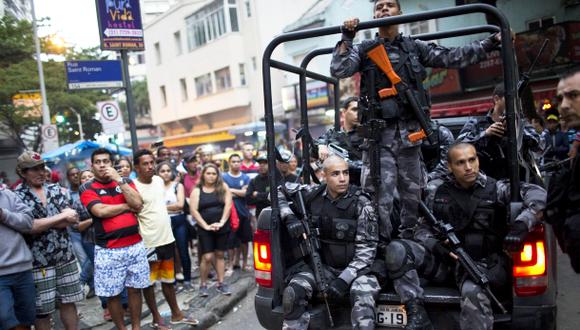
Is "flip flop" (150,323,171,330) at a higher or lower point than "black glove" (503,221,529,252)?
lower

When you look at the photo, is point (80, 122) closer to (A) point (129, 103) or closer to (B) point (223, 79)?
(B) point (223, 79)

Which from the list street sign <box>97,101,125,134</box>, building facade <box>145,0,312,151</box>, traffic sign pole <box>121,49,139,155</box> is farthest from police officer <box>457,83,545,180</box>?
building facade <box>145,0,312,151</box>

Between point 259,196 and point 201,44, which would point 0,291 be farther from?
point 201,44

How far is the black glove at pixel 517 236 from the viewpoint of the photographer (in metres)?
2.64

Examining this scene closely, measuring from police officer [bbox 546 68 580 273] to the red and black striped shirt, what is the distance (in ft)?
11.5

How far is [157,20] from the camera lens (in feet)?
117

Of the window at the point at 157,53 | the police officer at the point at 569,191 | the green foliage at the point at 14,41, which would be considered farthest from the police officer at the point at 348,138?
the window at the point at 157,53

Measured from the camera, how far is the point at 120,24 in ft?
21.6

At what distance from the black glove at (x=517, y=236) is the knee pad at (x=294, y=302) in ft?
4.26

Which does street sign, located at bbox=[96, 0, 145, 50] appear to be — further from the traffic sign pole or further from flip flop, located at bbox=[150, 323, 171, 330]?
flip flop, located at bbox=[150, 323, 171, 330]

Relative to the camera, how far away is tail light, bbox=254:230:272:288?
3.37 m

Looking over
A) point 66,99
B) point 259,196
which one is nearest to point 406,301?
point 259,196

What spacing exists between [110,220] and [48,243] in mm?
537

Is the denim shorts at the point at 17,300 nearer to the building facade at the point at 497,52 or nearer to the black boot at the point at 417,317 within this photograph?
the black boot at the point at 417,317
